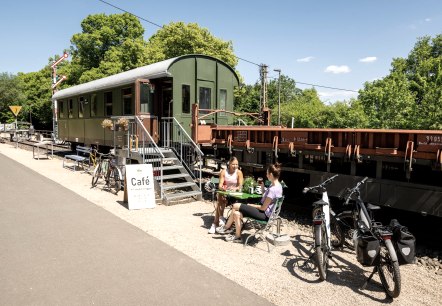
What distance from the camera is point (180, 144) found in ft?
37.7

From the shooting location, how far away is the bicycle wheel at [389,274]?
4.21 meters

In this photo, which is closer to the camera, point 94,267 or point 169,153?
point 94,267

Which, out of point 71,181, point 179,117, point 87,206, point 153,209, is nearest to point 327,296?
point 153,209

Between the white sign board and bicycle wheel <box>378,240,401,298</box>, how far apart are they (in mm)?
5657

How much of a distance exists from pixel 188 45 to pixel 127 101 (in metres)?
24.0

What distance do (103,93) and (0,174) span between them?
4889 millimetres

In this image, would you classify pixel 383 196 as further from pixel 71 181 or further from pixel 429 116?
pixel 429 116

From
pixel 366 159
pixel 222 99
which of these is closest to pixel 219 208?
pixel 366 159

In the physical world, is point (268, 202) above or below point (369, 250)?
above

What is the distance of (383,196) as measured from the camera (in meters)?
6.32

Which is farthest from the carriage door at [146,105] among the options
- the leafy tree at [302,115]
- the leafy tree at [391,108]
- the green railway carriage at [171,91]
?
the leafy tree at [302,115]

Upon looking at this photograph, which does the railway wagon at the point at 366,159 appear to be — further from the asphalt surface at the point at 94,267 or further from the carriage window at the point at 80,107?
the carriage window at the point at 80,107

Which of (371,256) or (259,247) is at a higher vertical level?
(371,256)

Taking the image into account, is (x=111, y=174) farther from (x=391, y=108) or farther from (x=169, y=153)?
(x=391, y=108)
